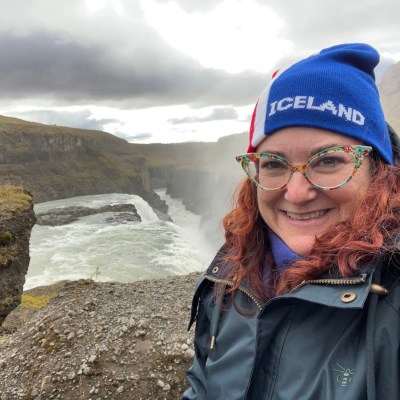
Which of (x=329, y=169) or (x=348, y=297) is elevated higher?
(x=329, y=169)

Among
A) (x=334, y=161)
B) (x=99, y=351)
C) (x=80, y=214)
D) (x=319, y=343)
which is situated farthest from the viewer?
(x=80, y=214)

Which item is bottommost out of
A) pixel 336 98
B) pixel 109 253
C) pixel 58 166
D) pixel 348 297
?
pixel 109 253

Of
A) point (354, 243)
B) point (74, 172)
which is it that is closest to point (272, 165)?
point (354, 243)

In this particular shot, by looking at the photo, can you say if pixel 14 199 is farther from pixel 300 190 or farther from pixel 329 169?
pixel 329 169

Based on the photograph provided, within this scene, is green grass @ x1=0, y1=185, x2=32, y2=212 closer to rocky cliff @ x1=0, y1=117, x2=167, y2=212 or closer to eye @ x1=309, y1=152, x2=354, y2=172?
eye @ x1=309, y1=152, x2=354, y2=172

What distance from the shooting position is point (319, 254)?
1.65m

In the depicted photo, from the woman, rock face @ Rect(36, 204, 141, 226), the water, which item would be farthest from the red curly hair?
rock face @ Rect(36, 204, 141, 226)

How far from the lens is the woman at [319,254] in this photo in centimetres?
144

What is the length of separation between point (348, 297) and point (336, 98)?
99 centimetres

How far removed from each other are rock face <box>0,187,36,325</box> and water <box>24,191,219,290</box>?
8583 mm

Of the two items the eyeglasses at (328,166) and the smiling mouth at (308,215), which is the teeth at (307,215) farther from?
the eyeglasses at (328,166)

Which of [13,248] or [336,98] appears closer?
[336,98]

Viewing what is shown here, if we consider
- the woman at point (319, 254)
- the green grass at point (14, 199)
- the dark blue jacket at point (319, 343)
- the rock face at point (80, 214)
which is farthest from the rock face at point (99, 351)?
the rock face at point (80, 214)

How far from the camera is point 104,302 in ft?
24.6
